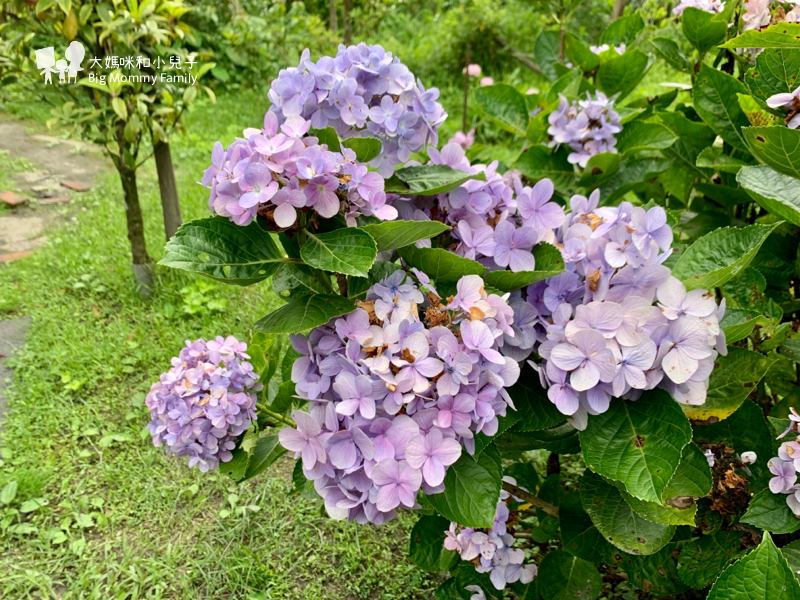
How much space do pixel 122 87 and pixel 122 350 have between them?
113 cm

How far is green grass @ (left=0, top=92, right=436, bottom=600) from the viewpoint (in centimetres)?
166

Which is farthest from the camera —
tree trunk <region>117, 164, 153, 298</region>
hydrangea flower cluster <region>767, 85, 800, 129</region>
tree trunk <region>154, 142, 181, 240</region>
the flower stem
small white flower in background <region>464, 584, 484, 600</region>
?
tree trunk <region>154, 142, 181, 240</region>

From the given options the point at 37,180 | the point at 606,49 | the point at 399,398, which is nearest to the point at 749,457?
the point at 399,398

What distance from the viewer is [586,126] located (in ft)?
4.28

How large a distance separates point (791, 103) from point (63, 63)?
2698 millimetres

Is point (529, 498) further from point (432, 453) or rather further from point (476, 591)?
point (432, 453)

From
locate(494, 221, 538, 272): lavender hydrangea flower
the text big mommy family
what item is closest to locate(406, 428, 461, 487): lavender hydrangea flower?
locate(494, 221, 538, 272): lavender hydrangea flower

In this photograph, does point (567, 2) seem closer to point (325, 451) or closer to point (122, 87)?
point (325, 451)

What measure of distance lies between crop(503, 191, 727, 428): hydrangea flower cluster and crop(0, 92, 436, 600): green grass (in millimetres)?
1137

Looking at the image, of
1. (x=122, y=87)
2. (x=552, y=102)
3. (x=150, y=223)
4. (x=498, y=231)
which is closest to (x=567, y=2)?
(x=552, y=102)

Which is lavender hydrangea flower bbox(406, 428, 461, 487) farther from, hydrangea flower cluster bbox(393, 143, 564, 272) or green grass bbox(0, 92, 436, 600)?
green grass bbox(0, 92, 436, 600)

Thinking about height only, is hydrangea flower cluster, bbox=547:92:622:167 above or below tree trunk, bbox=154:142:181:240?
above

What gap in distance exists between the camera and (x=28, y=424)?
2.20 metres

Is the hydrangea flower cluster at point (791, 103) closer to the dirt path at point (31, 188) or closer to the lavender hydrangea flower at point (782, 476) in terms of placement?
the lavender hydrangea flower at point (782, 476)
